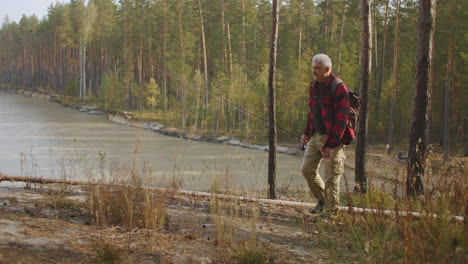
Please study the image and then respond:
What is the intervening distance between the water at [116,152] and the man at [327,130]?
25.1ft

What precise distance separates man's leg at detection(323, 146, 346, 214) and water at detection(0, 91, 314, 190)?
769 centimetres

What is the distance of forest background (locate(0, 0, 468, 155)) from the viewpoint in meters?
24.0

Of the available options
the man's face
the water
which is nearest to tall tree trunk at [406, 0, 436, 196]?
the man's face

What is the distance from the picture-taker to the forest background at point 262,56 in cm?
2405

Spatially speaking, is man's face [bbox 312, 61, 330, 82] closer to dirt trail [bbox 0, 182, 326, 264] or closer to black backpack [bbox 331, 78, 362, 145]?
black backpack [bbox 331, 78, 362, 145]

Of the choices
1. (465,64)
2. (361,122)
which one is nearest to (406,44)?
(465,64)

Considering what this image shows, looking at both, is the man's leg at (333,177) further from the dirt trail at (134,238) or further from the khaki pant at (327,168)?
the dirt trail at (134,238)

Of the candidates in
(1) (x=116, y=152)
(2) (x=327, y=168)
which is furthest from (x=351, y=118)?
(1) (x=116, y=152)

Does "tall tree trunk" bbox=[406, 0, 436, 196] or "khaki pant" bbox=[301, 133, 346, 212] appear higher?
"tall tree trunk" bbox=[406, 0, 436, 196]

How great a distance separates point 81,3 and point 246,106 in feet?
106

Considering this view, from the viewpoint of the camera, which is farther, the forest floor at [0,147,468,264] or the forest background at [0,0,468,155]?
the forest background at [0,0,468,155]

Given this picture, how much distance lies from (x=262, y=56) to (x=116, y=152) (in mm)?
15819

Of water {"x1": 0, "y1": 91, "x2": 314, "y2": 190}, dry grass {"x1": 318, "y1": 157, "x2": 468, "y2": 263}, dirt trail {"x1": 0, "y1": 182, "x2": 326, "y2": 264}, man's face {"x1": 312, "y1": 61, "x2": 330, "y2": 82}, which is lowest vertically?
water {"x1": 0, "y1": 91, "x2": 314, "y2": 190}

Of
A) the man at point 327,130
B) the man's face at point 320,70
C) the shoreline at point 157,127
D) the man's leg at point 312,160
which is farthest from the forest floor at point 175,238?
the shoreline at point 157,127
